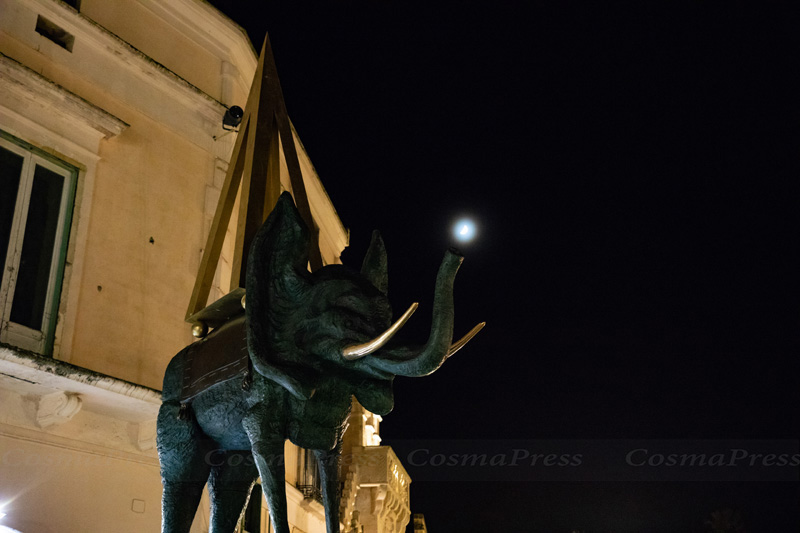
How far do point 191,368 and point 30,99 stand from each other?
562 cm

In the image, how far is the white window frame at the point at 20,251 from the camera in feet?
24.2

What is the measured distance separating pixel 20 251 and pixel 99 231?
1033 mm

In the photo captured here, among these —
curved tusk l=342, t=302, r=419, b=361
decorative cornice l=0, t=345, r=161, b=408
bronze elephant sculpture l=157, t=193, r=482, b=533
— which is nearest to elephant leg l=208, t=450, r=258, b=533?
bronze elephant sculpture l=157, t=193, r=482, b=533

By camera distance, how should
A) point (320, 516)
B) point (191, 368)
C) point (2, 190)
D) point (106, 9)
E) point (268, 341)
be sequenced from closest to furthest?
point (268, 341) → point (191, 368) → point (2, 190) → point (106, 9) → point (320, 516)

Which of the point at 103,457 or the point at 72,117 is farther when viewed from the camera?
the point at 72,117

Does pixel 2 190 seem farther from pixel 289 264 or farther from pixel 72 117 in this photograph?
pixel 289 264

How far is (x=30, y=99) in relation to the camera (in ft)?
26.7

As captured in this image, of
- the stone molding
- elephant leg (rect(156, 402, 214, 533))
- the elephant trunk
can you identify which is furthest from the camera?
the stone molding

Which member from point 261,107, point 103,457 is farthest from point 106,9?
point 261,107

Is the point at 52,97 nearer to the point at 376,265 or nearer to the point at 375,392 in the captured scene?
the point at 376,265

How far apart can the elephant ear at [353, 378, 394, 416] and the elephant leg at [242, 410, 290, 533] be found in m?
0.34

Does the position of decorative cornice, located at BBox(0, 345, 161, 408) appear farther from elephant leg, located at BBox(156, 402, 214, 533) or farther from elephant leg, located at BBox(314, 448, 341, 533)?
elephant leg, located at BBox(314, 448, 341, 533)

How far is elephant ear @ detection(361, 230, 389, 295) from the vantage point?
358 centimetres

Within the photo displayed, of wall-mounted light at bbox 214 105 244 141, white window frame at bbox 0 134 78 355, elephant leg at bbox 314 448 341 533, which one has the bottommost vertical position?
elephant leg at bbox 314 448 341 533
